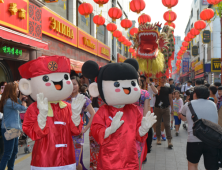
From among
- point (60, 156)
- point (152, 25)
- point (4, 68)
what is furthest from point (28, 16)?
point (60, 156)

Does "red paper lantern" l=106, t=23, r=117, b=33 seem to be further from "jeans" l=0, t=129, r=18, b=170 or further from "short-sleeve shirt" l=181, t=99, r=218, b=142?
"short-sleeve shirt" l=181, t=99, r=218, b=142

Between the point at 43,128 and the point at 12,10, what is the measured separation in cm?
568

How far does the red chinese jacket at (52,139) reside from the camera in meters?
2.62

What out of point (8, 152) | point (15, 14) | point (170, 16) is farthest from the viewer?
point (170, 16)

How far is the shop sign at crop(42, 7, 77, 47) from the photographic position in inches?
378

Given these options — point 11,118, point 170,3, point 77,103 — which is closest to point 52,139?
point 77,103

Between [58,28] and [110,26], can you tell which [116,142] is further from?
[110,26]

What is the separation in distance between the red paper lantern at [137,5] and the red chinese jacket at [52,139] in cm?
628

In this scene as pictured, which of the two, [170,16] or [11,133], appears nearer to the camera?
[11,133]

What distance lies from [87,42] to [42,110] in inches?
498

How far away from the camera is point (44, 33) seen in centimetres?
950

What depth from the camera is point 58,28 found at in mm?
10680

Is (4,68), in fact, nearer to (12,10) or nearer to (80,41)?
(12,10)

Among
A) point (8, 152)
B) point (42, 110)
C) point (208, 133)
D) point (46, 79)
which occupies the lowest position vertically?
point (8, 152)
